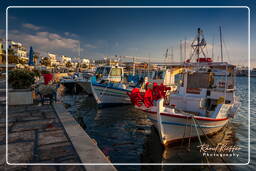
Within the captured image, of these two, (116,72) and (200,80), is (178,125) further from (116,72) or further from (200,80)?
(116,72)

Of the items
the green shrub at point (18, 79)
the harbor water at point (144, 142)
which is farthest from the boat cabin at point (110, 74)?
the green shrub at point (18, 79)

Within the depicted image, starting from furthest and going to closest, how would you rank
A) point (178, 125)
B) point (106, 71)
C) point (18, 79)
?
point (106, 71)
point (18, 79)
point (178, 125)

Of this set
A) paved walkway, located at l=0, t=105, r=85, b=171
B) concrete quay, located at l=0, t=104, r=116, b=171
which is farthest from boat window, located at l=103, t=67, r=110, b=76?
concrete quay, located at l=0, t=104, r=116, b=171

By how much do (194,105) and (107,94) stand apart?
8.45 metres

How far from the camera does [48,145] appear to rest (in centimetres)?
434

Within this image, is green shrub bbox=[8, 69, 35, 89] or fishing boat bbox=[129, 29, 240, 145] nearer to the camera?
fishing boat bbox=[129, 29, 240, 145]

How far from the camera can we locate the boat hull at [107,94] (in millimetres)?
15250

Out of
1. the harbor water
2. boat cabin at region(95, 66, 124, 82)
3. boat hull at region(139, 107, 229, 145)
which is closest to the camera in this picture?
the harbor water

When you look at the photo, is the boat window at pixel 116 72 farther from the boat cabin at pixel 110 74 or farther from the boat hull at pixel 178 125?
the boat hull at pixel 178 125

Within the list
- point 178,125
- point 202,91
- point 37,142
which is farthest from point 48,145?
point 202,91

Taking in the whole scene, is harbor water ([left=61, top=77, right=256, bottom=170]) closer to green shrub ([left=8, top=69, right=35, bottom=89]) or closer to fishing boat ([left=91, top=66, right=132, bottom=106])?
fishing boat ([left=91, top=66, right=132, bottom=106])

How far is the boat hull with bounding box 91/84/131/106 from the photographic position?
1525cm

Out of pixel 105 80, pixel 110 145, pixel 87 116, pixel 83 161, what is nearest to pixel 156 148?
pixel 110 145

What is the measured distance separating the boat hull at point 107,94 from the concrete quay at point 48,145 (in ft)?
28.0
